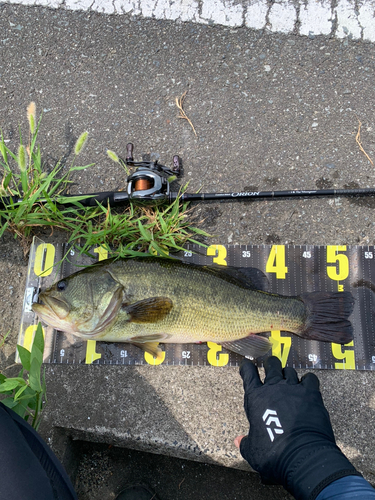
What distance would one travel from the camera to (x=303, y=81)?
11.8 ft

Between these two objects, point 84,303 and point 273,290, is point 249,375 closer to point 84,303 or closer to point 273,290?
point 273,290

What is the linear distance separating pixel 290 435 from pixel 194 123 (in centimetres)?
308

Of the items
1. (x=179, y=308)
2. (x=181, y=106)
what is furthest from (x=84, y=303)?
(x=181, y=106)

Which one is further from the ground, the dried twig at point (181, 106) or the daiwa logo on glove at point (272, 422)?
the dried twig at point (181, 106)

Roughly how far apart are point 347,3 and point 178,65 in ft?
6.53

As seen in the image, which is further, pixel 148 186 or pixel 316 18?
pixel 316 18

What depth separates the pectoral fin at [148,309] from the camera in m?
2.77

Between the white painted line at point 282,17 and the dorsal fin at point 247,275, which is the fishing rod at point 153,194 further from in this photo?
the white painted line at point 282,17

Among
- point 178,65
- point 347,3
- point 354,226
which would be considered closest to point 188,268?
point 354,226

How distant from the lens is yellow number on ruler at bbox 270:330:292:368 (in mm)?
3057

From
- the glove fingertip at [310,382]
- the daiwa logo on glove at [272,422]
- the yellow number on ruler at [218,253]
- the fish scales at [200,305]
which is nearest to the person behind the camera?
the daiwa logo on glove at [272,422]

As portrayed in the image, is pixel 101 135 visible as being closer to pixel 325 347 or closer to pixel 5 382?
pixel 5 382

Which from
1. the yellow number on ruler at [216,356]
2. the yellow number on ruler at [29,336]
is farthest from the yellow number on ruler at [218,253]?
the yellow number on ruler at [29,336]

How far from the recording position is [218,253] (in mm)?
3260
